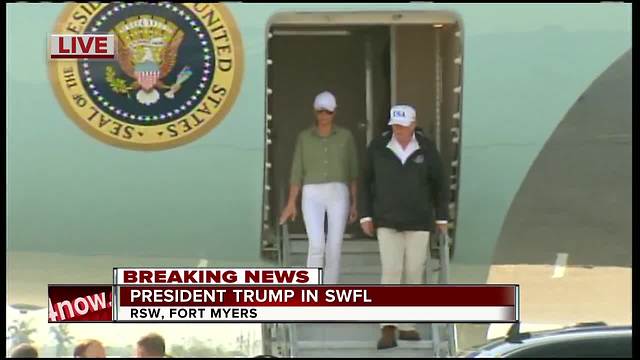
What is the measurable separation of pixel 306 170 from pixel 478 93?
871 millimetres

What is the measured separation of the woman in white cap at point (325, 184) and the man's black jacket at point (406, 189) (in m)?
0.17

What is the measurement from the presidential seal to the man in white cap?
0.72m

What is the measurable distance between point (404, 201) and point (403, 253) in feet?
0.76

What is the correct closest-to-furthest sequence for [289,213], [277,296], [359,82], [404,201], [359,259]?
[277,296] → [404,201] → [289,213] → [359,259] → [359,82]

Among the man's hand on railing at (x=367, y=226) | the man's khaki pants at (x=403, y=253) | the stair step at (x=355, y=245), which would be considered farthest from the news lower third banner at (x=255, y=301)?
the stair step at (x=355, y=245)

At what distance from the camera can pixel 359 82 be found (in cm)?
561

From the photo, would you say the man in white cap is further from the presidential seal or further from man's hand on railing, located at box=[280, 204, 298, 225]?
the presidential seal

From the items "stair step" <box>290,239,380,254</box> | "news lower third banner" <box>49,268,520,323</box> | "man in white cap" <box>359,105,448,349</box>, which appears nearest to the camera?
"news lower third banner" <box>49,268,520,323</box>

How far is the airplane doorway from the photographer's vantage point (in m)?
4.71

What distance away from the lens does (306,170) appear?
4523mm

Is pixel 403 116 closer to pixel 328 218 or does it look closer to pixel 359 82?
pixel 328 218

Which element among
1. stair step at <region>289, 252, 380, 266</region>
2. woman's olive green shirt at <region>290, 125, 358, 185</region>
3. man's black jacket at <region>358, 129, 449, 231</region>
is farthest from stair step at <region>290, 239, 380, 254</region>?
man's black jacket at <region>358, 129, 449, 231</region>

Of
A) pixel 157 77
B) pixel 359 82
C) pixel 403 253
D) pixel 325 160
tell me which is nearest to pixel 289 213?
pixel 325 160

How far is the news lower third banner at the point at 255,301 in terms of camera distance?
157 inches
